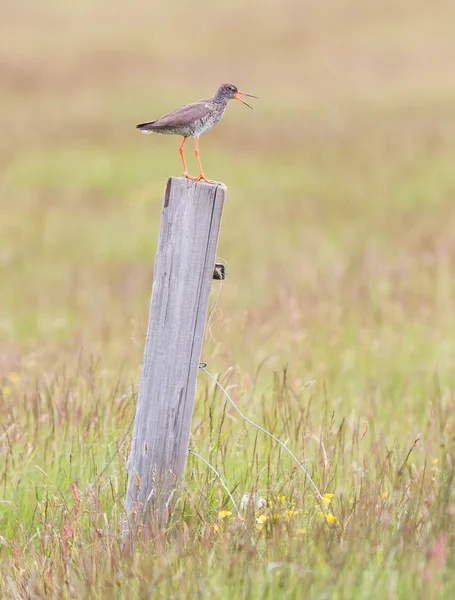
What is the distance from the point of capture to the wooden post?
11.0ft

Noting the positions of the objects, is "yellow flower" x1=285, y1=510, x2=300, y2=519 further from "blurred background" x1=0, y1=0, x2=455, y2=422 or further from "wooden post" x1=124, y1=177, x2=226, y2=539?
"blurred background" x1=0, y1=0, x2=455, y2=422

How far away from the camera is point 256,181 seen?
15.0 m

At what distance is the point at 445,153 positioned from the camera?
15.6 metres

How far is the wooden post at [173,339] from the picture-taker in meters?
3.35

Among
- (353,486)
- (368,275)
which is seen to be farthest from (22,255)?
(353,486)

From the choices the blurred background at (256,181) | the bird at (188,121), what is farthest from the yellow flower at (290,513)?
the bird at (188,121)

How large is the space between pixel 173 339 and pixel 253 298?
6.03 meters

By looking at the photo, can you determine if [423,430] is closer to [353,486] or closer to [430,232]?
[353,486]

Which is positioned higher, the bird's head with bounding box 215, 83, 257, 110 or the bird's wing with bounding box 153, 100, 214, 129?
the bird's head with bounding box 215, 83, 257, 110

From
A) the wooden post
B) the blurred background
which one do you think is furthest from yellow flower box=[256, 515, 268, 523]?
the blurred background

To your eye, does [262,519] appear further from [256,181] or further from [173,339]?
[256,181]

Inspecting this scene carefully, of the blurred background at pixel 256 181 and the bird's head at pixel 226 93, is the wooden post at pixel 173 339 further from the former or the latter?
the bird's head at pixel 226 93

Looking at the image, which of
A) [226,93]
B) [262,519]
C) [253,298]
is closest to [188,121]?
[226,93]

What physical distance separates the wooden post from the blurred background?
0.37 meters
